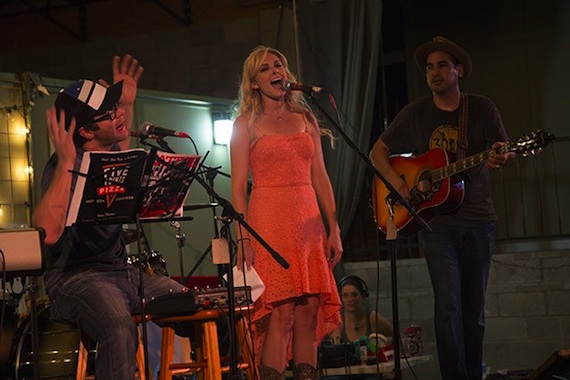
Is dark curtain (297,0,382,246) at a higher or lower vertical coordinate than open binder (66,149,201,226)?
higher

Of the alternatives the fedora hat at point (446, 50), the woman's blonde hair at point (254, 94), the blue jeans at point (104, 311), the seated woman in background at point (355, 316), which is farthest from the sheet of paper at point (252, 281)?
the seated woman in background at point (355, 316)

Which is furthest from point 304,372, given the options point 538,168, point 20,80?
point 538,168

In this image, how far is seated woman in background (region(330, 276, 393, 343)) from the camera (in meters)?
8.12

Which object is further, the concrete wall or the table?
the concrete wall

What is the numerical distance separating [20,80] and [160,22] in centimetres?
265

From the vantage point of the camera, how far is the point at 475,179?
5812 millimetres

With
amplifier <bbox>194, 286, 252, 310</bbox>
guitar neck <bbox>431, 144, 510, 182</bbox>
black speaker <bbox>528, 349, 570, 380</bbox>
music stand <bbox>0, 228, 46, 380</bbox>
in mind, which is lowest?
black speaker <bbox>528, 349, 570, 380</bbox>

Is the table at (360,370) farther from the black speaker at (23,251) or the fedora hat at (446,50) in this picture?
the black speaker at (23,251)

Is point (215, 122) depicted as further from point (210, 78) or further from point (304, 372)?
point (304, 372)

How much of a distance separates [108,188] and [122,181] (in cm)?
7

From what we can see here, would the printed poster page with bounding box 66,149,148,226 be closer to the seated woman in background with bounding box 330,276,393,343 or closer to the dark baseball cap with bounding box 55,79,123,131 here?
the dark baseball cap with bounding box 55,79,123,131

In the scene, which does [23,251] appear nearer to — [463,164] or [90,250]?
[90,250]

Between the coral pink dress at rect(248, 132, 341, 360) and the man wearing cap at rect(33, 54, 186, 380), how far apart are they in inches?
18.6

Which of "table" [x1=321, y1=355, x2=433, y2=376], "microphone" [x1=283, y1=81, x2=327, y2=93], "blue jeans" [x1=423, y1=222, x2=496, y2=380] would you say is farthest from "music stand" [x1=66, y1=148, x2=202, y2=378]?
"table" [x1=321, y1=355, x2=433, y2=376]
